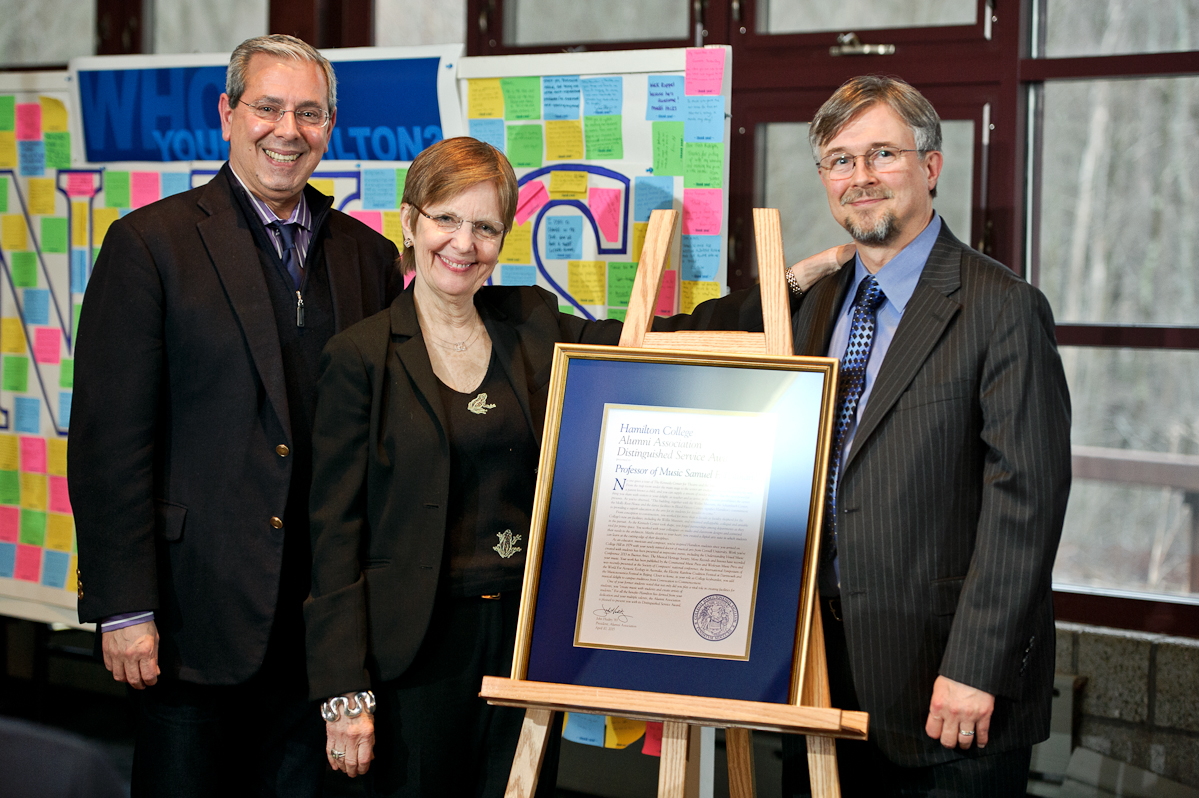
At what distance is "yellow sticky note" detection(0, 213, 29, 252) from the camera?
3287 millimetres

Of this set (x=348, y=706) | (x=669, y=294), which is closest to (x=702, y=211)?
(x=669, y=294)

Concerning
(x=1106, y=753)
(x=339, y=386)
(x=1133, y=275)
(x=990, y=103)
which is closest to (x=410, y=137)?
(x=339, y=386)

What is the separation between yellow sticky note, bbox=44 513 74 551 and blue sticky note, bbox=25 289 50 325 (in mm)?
667

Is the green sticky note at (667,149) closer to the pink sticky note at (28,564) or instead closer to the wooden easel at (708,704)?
the wooden easel at (708,704)

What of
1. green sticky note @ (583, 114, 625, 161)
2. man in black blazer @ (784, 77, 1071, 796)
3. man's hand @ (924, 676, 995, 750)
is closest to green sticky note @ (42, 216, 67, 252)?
green sticky note @ (583, 114, 625, 161)

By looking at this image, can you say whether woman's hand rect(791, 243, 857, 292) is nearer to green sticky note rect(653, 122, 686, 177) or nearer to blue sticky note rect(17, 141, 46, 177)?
green sticky note rect(653, 122, 686, 177)

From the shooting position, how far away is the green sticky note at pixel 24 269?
3.28m

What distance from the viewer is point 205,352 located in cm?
182

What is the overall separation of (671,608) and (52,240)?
2746mm

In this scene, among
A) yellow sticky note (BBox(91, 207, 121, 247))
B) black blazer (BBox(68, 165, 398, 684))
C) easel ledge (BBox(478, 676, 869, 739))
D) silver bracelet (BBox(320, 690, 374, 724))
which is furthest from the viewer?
yellow sticky note (BBox(91, 207, 121, 247))

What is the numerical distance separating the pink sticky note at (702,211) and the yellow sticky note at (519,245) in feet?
1.48

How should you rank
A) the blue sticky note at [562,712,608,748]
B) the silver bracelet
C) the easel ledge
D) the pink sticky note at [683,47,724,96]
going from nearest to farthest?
the easel ledge → the silver bracelet → the pink sticky note at [683,47,724,96] → the blue sticky note at [562,712,608,748]

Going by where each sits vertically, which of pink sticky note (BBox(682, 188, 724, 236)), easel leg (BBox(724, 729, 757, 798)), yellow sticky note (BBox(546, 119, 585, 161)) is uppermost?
yellow sticky note (BBox(546, 119, 585, 161))

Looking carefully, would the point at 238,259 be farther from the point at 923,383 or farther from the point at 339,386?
the point at 923,383
